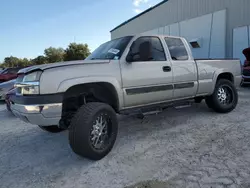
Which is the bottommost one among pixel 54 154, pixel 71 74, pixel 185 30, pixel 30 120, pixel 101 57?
pixel 54 154

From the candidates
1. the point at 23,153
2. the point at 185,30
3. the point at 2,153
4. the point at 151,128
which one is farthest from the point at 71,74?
the point at 185,30

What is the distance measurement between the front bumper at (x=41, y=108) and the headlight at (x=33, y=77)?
25 cm

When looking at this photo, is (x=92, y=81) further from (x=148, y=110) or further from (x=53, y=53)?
(x=53, y=53)

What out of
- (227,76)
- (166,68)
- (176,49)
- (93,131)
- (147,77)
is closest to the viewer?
(93,131)

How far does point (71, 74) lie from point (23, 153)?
5.69ft

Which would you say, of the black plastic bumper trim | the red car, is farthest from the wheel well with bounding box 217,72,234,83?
the red car

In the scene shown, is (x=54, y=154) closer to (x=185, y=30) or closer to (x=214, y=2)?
(x=214, y=2)

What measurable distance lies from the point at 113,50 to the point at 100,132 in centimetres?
154

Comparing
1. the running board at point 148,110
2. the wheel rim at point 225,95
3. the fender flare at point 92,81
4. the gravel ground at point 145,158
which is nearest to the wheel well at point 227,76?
the wheel rim at point 225,95

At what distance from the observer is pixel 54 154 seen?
362 centimetres

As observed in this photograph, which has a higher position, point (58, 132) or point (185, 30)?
point (185, 30)

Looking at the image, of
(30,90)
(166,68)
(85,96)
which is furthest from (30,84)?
(166,68)

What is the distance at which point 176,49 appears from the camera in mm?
4691

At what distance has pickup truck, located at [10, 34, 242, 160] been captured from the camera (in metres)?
2.98
